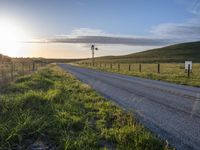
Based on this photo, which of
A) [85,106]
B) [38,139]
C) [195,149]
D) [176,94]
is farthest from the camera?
[176,94]

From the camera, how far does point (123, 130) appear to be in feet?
24.1

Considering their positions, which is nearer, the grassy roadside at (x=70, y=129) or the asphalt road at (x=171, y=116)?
the grassy roadside at (x=70, y=129)

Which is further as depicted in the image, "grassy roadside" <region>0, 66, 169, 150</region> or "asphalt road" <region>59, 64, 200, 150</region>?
"asphalt road" <region>59, 64, 200, 150</region>

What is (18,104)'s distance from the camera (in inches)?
396

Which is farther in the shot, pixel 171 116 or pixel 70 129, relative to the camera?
pixel 171 116

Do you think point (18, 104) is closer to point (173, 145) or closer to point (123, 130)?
point (123, 130)

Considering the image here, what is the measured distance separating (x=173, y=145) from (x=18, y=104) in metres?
5.43

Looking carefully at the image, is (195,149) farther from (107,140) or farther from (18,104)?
(18,104)

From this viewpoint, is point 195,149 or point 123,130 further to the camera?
point 123,130

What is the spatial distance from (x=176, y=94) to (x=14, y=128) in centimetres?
904

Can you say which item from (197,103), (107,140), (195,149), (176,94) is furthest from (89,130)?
(176,94)

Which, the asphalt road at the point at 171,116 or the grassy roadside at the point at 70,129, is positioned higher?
the grassy roadside at the point at 70,129

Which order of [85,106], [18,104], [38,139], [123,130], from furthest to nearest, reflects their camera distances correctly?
1. [85,106]
2. [18,104]
3. [123,130]
4. [38,139]

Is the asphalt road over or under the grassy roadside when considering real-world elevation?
under
